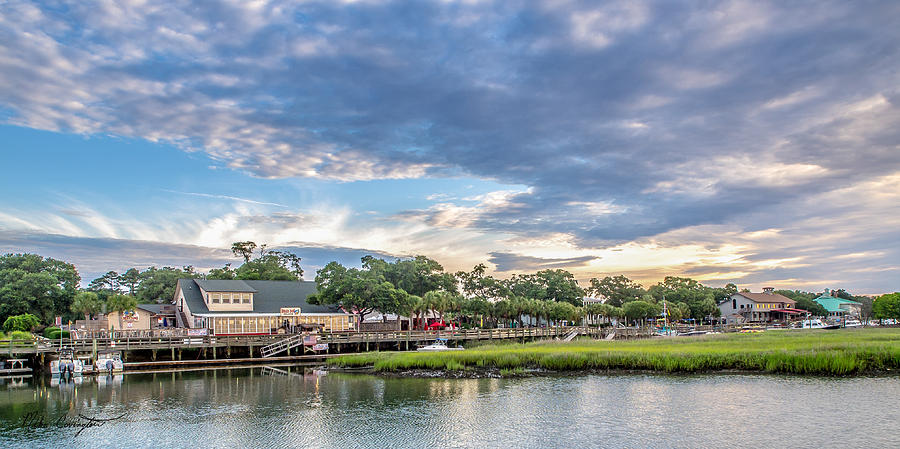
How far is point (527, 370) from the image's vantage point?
149 ft

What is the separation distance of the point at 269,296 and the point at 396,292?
55.5ft

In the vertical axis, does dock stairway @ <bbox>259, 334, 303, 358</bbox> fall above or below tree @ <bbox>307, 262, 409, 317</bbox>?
below

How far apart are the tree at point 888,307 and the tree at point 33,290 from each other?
14563 centimetres

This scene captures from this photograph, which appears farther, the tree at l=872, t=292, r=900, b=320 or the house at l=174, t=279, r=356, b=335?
the tree at l=872, t=292, r=900, b=320

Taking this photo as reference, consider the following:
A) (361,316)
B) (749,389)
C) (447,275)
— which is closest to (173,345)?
(361,316)

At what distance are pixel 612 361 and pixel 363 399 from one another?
1878 centimetres

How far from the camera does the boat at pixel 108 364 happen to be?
1975 inches

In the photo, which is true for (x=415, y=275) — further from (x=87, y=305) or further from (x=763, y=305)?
(x=763, y=305)

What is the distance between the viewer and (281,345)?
61188 millimetres

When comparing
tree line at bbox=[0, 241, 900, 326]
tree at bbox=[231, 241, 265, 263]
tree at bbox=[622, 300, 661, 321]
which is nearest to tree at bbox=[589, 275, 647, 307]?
tree line at bbox=[0, 241, 900, 326]

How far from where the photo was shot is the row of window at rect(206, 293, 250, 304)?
75688 millimetres

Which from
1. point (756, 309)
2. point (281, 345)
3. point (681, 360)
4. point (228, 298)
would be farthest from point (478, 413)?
point (756, 309)

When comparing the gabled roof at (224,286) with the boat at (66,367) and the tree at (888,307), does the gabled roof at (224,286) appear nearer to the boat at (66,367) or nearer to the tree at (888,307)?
the boat at (66,367)
